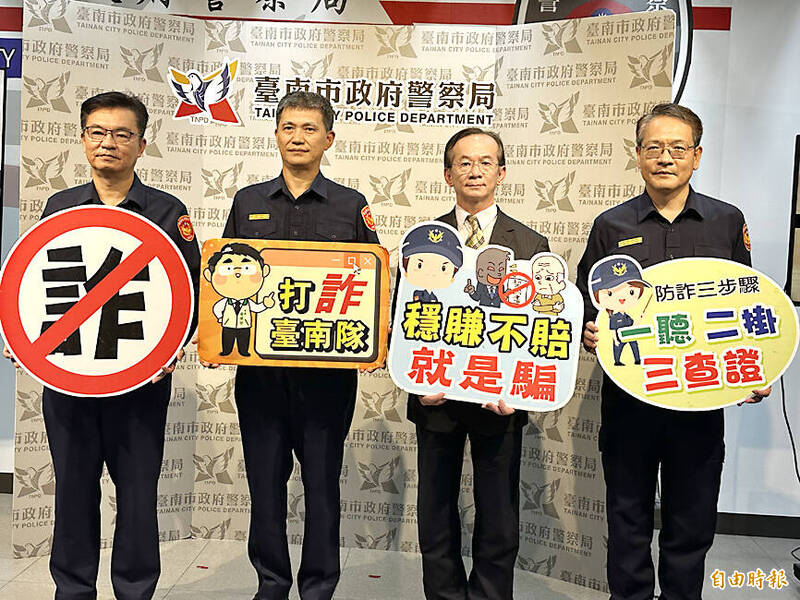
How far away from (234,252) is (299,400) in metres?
0.51

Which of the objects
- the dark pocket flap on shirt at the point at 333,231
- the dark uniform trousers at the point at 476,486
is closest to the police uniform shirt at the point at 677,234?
the dark uniform trousers at the point at 476,486

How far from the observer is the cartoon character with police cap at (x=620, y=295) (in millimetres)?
2381

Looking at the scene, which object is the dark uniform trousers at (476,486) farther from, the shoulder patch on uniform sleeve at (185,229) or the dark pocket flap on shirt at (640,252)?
the shoulder patch on uniform sleeve at (185,229)

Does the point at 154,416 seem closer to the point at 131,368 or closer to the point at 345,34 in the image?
the point at 131,368

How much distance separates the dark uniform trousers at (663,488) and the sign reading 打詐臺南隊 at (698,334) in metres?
0.12

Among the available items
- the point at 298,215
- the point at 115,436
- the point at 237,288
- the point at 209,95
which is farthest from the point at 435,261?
the point at 209,95

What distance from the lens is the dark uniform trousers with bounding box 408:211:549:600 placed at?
8.18 ft

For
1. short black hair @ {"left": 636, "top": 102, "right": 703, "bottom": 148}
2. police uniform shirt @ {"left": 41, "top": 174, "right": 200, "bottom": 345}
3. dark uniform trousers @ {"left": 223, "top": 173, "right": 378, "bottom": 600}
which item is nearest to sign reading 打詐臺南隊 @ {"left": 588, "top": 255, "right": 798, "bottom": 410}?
short black hair @ {"left": 636, "top": 102, "right": 703, "bottom": 148}

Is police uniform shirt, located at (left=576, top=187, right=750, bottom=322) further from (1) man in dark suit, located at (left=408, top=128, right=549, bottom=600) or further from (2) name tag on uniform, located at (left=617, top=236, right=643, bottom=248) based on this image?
(1) man in dark suit, located at (left=408, top=128, right=549, bottom=600)

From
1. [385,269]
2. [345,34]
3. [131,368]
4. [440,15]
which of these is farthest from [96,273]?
[440,15]

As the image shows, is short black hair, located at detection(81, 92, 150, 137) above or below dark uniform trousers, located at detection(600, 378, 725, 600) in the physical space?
above

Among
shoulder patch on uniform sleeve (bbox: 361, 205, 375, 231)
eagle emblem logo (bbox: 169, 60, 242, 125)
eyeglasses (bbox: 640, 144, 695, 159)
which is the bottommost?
shoulder patch on uniform sleeve (bbox: 361, 205, 375, 231)

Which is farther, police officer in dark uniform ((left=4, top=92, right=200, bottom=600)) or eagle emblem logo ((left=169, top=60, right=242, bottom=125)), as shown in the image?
eagle emblem logo ((left=169, top=60, right=242, bottom=125))

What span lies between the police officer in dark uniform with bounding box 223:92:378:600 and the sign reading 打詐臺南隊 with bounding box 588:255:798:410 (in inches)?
33.5
